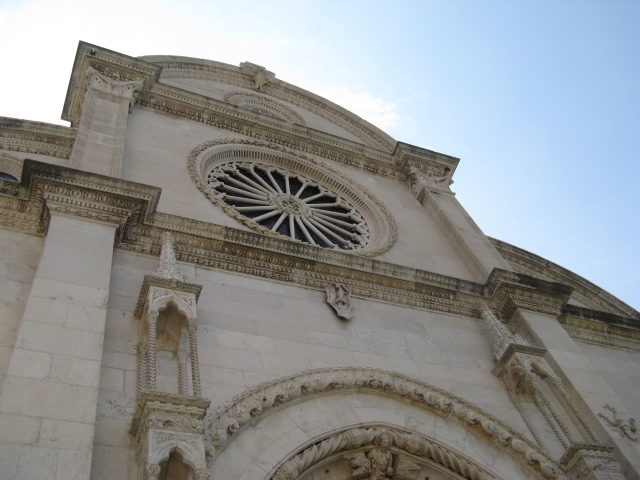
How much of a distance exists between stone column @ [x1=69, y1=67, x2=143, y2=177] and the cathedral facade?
0.05 metres

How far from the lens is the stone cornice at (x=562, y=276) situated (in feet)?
54.5

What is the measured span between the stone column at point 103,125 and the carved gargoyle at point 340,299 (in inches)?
146

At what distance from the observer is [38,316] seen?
288 inches

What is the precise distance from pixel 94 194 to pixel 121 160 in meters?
2.03

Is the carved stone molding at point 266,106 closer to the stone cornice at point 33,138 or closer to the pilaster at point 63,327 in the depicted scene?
the stone cornice at point 33,138

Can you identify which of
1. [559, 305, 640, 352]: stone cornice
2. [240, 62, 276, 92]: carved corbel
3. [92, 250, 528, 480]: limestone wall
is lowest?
[92, 250, 528, 480]: limestone wall

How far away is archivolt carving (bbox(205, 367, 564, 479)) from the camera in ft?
26.5

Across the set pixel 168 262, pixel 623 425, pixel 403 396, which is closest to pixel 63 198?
pixel 168 262

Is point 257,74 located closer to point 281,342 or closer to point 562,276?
point 562,276

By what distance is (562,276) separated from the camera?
1719cm

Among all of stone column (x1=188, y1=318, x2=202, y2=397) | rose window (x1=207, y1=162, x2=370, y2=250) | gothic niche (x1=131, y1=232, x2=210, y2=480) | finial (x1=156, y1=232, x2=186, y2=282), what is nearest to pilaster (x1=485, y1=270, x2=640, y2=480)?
rose window (x1=207, y1=162, x2=370, y2=250)

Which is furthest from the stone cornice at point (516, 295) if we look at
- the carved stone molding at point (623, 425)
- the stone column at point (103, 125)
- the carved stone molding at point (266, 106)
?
the carved stone molding at point (266, 106)

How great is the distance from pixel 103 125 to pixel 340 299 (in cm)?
538

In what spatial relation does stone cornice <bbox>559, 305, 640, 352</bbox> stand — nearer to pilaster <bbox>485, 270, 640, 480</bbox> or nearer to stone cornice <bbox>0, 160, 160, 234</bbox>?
pilaster <bbox>485, 270, 640, 480</bbox>
